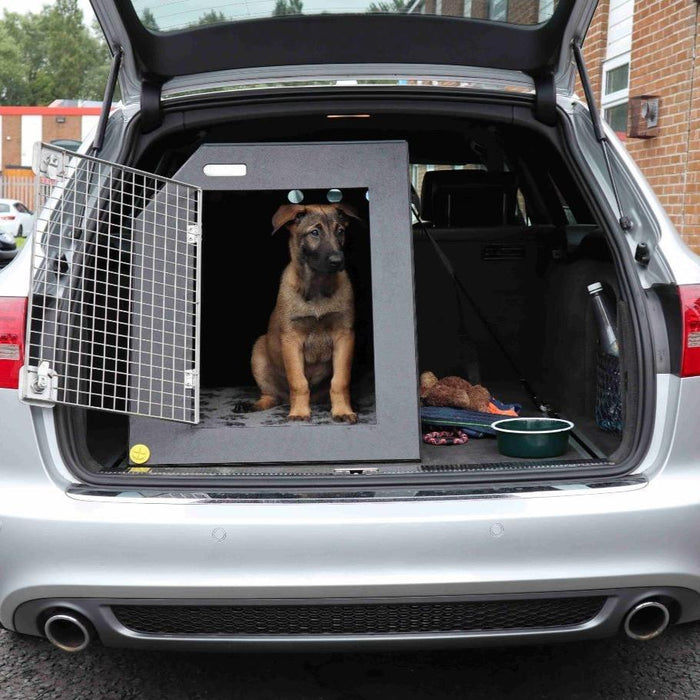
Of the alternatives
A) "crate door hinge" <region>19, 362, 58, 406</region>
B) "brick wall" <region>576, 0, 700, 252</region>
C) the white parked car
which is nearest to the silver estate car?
"crate door hinge" <region>19, 362, 58, 406</region>

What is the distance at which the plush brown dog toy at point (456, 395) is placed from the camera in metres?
3.65

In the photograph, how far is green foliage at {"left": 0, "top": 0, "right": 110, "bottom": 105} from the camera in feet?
243

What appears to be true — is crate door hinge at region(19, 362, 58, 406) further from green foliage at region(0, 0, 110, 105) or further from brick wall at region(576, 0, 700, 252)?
green foliage at region(0, 0, 110, 105)

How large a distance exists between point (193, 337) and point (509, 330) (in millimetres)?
1770

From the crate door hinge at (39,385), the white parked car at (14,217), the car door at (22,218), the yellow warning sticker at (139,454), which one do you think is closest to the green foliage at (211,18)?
the crate door hinge at (39,385)

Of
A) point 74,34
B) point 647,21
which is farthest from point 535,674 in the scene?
point 74,34

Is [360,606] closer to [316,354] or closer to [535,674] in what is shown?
[535,674]

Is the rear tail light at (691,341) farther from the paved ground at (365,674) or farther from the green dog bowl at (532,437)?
the paved ground at (365,674)

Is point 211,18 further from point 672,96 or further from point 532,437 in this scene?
point 672,96

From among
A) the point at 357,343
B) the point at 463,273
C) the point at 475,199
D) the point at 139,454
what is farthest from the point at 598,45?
the point at 139,454

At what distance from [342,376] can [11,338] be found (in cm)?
138

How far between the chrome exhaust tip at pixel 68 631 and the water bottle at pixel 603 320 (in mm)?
1858

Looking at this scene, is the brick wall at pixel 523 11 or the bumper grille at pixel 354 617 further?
the brick wall at pixel 523 11

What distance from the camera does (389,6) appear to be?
2.88m
